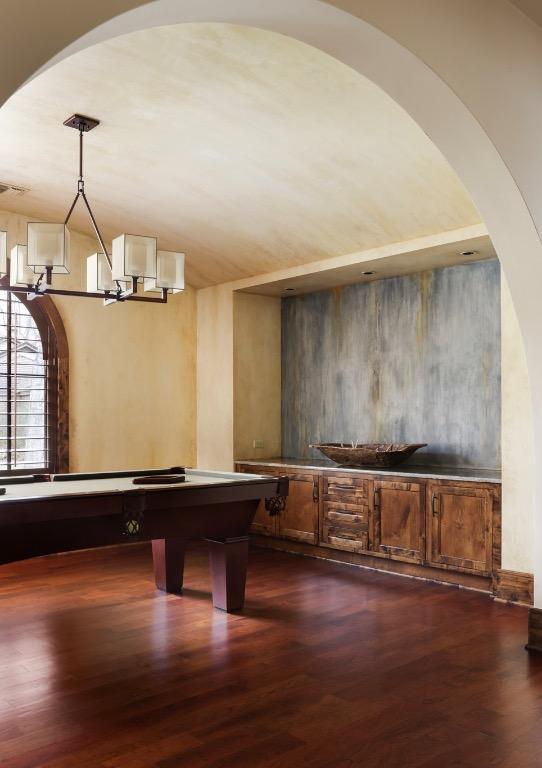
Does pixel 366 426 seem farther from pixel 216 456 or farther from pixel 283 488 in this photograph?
pixel 283 488

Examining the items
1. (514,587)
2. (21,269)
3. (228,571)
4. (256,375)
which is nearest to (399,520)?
(514,587)

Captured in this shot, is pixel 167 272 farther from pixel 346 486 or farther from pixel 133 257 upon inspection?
pixel 346 486

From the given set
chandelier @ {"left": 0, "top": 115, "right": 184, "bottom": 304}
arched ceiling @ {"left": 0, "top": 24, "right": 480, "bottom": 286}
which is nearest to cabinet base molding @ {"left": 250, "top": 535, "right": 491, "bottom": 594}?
arched ceiling @ {"left": 0, "top": 24, "right": 480, "bottom": 286}

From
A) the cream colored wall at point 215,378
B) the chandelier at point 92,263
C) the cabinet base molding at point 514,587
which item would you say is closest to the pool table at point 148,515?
the chandelier at point 92,263

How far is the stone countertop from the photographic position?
532 centimetres

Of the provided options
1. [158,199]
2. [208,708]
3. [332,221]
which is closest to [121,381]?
[158,199]

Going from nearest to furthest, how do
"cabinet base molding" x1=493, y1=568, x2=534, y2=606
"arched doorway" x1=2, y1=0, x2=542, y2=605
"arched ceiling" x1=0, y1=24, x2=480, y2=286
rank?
"arched doorway" x1=2, y1=0, x2=542, y2=605 → "arched ceiling" x1=0, y1=24, x2=480, y2=286 → "cabinet base molding" x1=493, y1=568, x2=534, y2=606

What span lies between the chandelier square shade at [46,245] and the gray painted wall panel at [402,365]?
3.61 meters

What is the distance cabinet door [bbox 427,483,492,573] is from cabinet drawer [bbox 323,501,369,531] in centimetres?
68

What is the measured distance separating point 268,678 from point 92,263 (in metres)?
2.67

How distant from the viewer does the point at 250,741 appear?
2795mm

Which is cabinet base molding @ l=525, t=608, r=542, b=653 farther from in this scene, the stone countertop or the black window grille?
the black window grille

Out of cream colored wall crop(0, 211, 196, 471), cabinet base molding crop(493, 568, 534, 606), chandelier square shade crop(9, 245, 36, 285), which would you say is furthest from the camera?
cream colored wall crop(0, 211, 196, 471)

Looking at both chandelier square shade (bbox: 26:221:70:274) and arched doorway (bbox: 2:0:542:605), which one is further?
chandelier square shade (bbox: 26:221:70:274)
